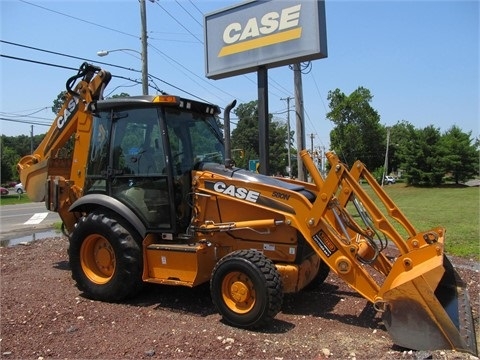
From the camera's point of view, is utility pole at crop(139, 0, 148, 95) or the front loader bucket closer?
the front loader bucket

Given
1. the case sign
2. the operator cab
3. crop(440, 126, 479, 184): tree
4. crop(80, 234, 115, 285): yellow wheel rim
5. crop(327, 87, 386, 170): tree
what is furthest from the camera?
crop(327, 87, 386, 170): tree

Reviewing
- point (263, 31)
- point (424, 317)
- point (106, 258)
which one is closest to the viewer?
point (424, 317)

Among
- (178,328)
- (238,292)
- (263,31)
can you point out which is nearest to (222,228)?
(238,292)

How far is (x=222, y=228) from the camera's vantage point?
18.0 ft

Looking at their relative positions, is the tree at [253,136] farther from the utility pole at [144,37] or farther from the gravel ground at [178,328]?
the gravel ground at [178,328]

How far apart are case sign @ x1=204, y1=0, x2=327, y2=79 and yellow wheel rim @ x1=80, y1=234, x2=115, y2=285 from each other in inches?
178

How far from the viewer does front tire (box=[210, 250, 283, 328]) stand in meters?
4.67

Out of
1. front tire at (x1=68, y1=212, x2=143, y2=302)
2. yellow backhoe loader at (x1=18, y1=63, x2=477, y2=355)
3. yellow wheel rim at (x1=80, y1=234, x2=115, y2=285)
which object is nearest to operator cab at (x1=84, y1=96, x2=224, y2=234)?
yellow backhoe loader at (x1=18, y1=63, x2=477, y2=355)

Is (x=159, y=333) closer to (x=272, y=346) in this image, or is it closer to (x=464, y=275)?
(x=272, y=346)

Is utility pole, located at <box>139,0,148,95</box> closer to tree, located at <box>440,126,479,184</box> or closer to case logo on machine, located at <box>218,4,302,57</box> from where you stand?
case logo on machine, located at <box>218,4,302,57</box>

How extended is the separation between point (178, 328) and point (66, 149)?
467cm

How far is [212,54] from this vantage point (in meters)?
9.28

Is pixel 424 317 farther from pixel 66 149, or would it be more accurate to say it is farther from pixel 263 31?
pixel 66 149

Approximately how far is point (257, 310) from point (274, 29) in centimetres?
561
